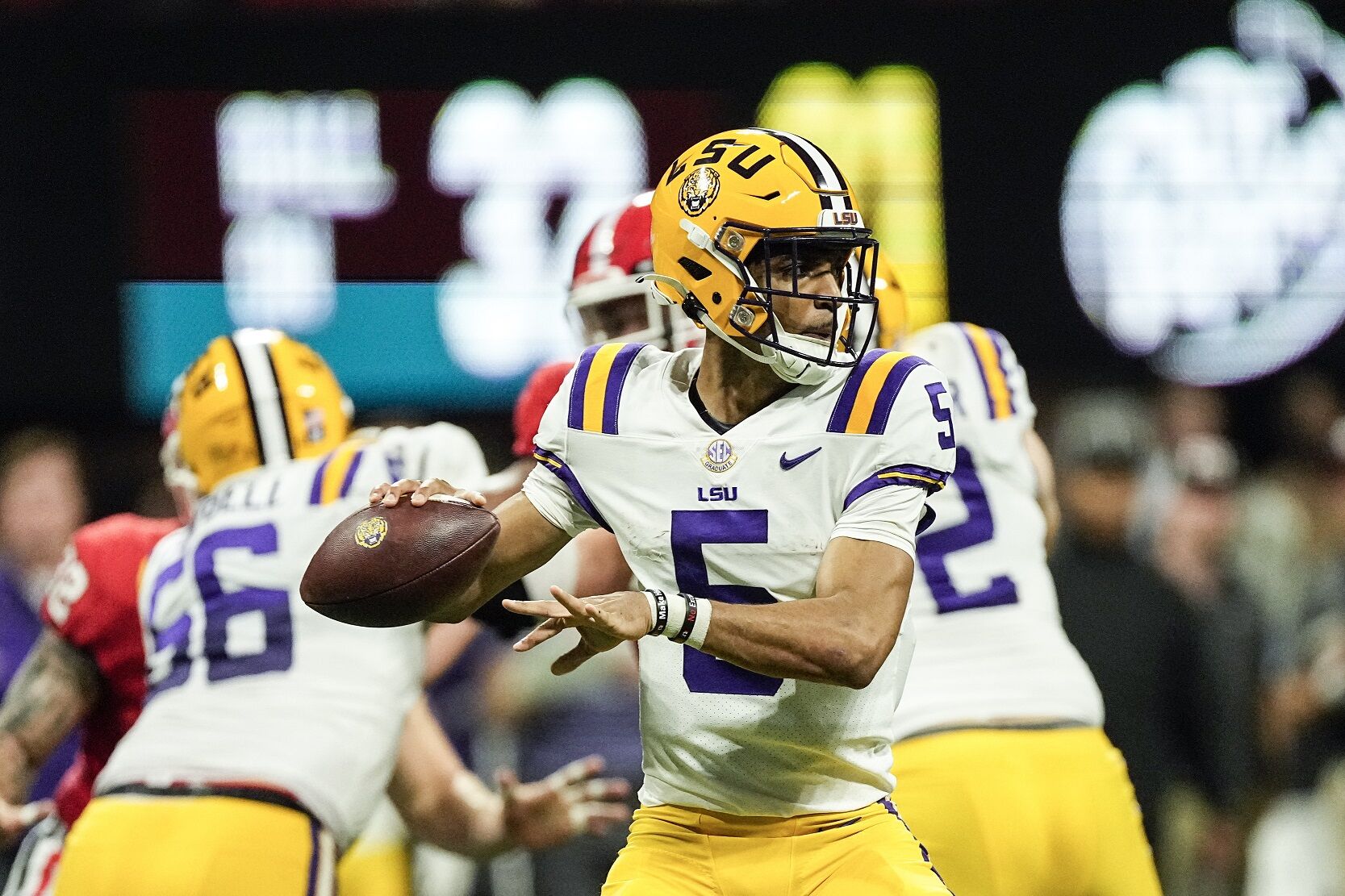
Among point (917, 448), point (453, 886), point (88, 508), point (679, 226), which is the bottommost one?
point (453, 886)

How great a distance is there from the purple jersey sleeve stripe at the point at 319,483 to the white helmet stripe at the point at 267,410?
0.28 meters

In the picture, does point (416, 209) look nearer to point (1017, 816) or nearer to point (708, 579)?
point (1017, 816)

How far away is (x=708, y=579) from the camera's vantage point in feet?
9.56

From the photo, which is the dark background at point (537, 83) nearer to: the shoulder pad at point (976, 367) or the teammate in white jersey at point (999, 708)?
the shoulder pad at point (976, 367)

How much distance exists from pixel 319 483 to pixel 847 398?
137 centimetres

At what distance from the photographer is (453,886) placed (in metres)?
6.92

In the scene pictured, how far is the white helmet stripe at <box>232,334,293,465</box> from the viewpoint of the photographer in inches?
162

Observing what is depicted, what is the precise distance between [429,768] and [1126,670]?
2.21m

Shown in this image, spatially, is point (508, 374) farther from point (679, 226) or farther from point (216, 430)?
point (679, 226)

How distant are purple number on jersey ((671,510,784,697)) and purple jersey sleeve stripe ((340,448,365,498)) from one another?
3.58 ft

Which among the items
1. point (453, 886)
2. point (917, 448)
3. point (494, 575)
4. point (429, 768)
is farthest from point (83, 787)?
point (453, 886)

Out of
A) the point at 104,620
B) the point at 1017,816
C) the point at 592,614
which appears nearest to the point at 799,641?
the point at 592,614

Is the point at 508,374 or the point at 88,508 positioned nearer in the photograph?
the point at 508,374

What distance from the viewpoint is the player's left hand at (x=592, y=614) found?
8.27 feet
